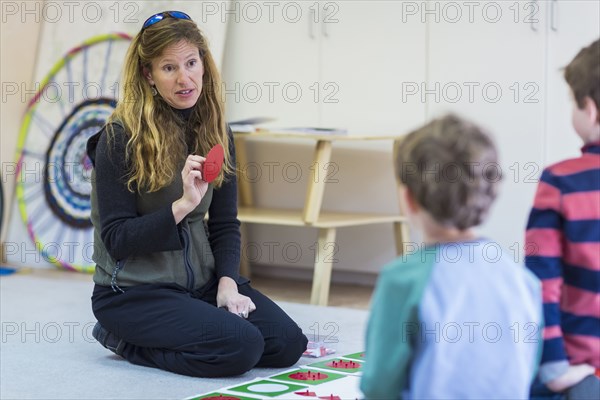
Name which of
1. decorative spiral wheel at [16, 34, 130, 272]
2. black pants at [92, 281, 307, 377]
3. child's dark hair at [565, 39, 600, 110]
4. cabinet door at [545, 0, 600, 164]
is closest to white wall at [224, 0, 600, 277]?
cabinet door at [545, 0, 600, 164]

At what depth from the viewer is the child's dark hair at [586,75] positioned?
1219 millimetres

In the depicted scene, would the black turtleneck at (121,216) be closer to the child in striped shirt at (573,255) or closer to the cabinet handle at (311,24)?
the child in striped shirt at (573,255)

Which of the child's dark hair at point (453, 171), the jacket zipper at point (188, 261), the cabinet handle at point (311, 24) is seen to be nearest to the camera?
the child's dark hair at point (453, 171)

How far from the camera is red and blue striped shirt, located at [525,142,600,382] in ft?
3.97

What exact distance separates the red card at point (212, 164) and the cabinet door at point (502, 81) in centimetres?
126

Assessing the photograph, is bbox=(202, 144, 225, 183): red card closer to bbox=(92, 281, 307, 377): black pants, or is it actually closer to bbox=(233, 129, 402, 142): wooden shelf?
bbox=(92, 281, 307, 377): black pants

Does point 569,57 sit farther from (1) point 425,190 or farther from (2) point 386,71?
(1) point 425,190

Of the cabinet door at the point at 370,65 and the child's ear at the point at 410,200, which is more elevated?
the cabinet door at the point at 370,65

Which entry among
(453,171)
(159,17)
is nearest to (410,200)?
(453,171)

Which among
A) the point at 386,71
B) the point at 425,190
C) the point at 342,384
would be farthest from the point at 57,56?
the point at 425,190

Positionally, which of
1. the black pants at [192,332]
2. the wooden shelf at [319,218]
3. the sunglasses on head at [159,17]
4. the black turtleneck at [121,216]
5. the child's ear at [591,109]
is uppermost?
the sunglasses on head at [159,17]

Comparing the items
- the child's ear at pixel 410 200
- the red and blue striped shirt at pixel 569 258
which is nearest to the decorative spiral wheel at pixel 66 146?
the red and blue striped shirt at pixel 569 258

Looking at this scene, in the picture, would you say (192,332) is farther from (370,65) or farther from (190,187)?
(370,65)

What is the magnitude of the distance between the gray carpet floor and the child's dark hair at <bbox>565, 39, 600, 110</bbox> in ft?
3.28
